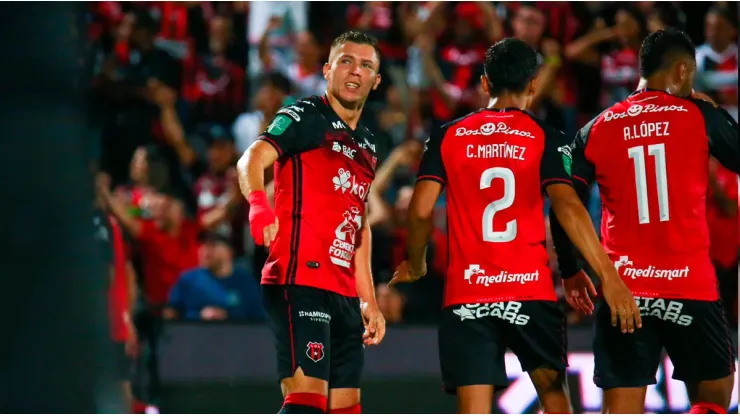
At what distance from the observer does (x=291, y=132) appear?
4.62 m

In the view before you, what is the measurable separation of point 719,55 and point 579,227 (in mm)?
5812

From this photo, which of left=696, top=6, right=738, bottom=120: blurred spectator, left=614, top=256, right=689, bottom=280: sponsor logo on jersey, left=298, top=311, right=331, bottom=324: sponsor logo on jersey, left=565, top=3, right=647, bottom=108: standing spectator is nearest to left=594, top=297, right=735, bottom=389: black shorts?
left=614, top=256, right=689, bottom=280: sponsor logo on jersey

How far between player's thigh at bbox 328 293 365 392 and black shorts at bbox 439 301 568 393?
452mm

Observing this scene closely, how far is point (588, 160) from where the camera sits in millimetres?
4977

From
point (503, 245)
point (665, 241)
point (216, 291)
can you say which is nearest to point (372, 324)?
point (503, 245)

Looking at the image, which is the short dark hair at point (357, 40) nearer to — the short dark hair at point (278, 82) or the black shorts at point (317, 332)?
the black shorts at point (317, 332)

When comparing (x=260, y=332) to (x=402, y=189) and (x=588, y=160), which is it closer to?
(x=402, y=189)

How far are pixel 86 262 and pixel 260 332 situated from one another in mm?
6094

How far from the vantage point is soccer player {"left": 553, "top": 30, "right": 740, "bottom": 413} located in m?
4.74

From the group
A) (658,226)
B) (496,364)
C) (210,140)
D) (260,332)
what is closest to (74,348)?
(496,364)

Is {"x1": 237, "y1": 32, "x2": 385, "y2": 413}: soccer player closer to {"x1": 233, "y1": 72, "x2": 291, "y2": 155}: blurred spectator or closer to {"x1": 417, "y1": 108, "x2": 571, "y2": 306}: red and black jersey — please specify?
{"x1": 417, "y1": 108, "x2": 571, "y2": 306}: red and black jersey

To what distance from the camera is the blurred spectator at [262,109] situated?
9.80 m

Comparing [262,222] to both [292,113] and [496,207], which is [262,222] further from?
[496,207]

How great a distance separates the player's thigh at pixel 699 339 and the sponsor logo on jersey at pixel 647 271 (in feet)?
0.40
